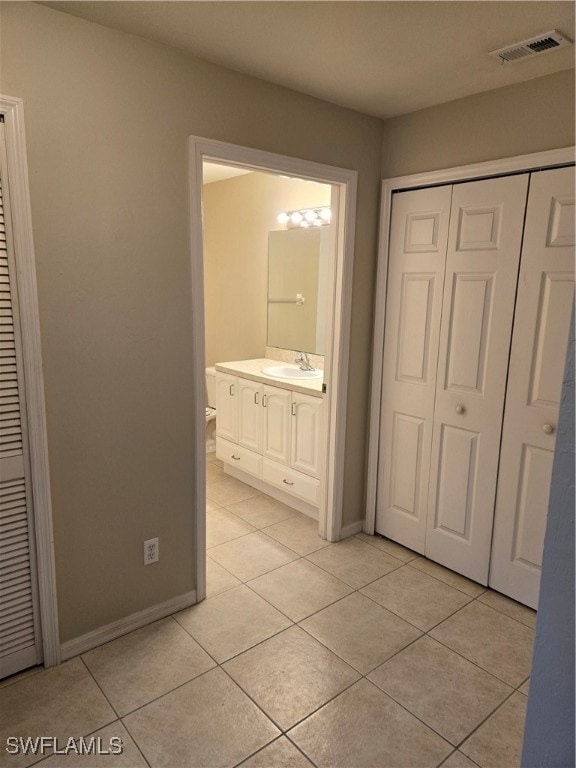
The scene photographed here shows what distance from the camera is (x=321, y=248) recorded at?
3736 millimetres

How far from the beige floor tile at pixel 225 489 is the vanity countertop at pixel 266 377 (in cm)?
85

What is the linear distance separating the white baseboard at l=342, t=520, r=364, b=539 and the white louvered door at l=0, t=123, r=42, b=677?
68.2 inches

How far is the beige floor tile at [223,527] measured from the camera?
3.11 m

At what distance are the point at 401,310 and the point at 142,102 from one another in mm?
1619

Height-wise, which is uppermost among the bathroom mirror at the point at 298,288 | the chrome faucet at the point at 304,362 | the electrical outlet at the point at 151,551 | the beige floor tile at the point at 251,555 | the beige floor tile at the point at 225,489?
the bathroom mirror at the point at 298,288

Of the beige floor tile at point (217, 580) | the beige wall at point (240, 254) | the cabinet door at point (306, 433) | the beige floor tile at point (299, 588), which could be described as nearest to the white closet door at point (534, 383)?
the beige floor tile at point (299, 588)

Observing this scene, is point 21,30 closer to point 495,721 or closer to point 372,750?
point 372,750

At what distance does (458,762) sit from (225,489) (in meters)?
2.44

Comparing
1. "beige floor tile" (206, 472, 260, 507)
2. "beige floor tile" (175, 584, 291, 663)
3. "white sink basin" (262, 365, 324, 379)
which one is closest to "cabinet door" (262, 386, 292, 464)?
"white sink basin" (262, 365, 324, 379)

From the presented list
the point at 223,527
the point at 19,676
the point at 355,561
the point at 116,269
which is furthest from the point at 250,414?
the point at 19,676

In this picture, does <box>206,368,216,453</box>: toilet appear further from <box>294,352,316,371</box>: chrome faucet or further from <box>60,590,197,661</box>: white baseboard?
<box>60,590,197,661</box>: white baseboard

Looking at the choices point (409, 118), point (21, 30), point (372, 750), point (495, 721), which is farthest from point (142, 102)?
point (495, 721)

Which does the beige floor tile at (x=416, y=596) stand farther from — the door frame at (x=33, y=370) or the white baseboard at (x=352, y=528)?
the door frame at (x=33, y=370)

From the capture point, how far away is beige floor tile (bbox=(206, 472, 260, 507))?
3680 mm
